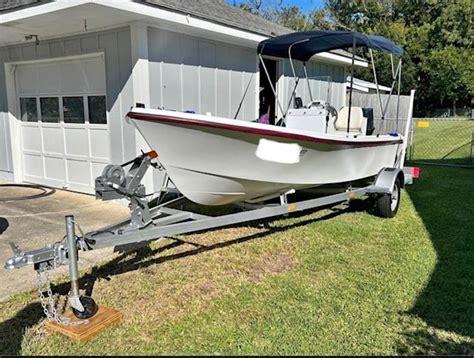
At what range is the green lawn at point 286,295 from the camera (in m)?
3.06

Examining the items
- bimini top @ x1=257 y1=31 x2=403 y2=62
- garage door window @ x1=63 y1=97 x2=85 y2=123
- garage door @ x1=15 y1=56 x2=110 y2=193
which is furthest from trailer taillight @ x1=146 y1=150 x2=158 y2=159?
garage door window @ x1=63 y1=97 x2=85 y2=123

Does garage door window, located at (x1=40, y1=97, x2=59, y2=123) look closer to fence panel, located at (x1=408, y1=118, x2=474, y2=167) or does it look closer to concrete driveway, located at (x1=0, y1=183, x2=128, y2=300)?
concrete driveway, located at (x1=0, y1=183, x2=128, y2=300)

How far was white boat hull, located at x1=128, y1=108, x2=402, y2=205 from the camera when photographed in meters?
3.85

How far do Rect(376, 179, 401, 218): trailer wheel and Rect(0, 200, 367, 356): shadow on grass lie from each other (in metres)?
0.65

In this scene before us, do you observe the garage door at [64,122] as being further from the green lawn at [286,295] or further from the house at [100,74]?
the green lawn at [286,295]

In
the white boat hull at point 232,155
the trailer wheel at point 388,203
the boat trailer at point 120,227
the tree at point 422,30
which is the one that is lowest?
the trailer wheel at point 388,203

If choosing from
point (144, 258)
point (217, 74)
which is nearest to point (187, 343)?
point (144, 258)

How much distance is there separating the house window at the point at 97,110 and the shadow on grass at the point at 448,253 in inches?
209

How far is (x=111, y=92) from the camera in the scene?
676 cm

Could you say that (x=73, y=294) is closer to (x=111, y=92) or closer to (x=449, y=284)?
(x=449, y=284)

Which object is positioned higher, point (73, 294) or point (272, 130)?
point (272, 130)

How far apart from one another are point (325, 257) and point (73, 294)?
2.66 meters

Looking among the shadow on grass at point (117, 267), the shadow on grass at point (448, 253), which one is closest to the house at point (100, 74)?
the shadow on grass at point (117, 267)

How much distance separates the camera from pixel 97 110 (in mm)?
7238
